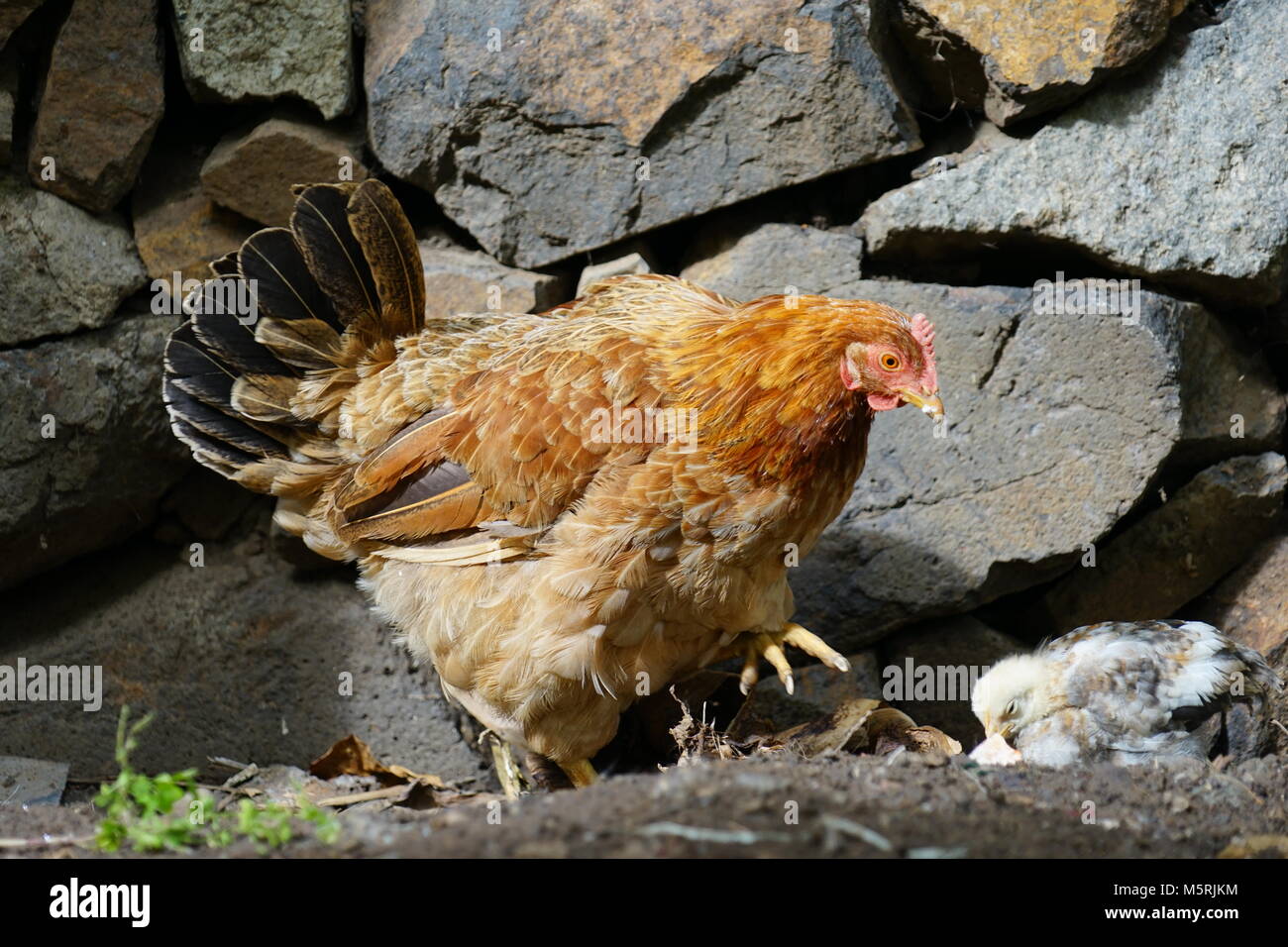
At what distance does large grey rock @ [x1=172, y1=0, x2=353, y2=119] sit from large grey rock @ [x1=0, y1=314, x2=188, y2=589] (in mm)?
872

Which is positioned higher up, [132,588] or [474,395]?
[474,395]

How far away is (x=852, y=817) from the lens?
2.13 metres

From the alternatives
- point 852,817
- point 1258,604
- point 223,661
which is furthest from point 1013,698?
point 223,661

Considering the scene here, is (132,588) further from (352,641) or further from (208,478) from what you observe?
(352,641)

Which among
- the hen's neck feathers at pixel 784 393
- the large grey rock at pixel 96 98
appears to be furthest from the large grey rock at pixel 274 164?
the hen's neck feathers at pixel 784 393

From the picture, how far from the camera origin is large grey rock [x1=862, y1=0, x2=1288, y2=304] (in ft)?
12.4

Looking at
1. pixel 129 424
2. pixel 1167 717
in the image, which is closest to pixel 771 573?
pixel 1167 717

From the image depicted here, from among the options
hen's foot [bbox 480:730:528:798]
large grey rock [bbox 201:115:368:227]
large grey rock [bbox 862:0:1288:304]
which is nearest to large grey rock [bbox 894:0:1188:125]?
large grey rock [bbox 862:0:1288:304]

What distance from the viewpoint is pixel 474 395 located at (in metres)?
3.48

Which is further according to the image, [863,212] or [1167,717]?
[863,212]

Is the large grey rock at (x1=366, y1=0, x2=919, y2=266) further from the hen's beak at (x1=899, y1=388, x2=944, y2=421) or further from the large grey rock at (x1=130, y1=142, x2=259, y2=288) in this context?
the hen's beak at (x1=899, y1=388, x2=944, y2=421)

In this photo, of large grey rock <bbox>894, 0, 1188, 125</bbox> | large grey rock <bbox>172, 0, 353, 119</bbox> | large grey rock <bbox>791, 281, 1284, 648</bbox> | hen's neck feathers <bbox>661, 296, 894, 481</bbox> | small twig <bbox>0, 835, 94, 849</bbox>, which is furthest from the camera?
large grey rock <bbox>172, 0, 353, 119</bbox>
